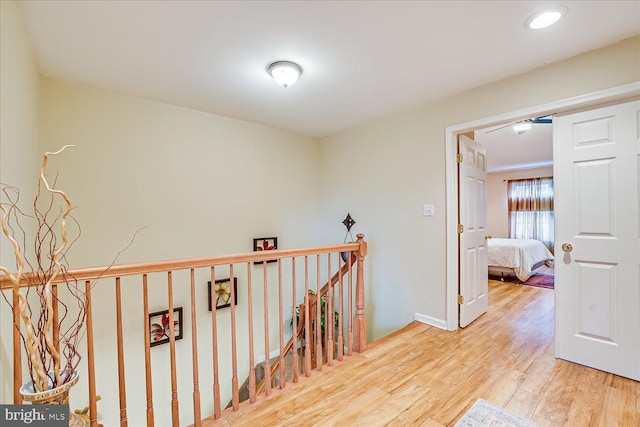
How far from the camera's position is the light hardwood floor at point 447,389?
160 centimetres

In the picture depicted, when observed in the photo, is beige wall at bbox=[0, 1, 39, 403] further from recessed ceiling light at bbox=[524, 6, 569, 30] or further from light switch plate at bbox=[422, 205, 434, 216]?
light switch plate at bbox=[422, 205, 434, 216]

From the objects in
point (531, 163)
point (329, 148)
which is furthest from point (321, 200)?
point (531, 163)

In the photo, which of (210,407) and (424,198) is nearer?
(424,198)

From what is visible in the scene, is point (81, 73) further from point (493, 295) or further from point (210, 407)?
point (493, 295)

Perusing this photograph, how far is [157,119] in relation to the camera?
2.81m

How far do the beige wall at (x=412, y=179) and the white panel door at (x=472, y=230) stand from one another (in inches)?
7.6

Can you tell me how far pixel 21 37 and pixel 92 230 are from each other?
4.78 feet

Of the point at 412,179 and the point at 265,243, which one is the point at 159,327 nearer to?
the point at 265,243

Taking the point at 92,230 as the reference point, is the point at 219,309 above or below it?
below

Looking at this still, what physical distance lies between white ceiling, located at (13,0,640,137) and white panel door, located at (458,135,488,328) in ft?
2.42

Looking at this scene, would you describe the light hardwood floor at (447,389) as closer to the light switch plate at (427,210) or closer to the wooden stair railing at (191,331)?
the wooden stair railing at (191,331)

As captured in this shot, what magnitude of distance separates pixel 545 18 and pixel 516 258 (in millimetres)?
4262

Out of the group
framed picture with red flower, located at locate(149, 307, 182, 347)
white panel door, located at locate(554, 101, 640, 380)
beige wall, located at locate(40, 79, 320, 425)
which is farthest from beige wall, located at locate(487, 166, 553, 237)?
framed picture with red flower, located at locate(149, 307, 182, 347)

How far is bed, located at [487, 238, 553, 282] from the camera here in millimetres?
4828
